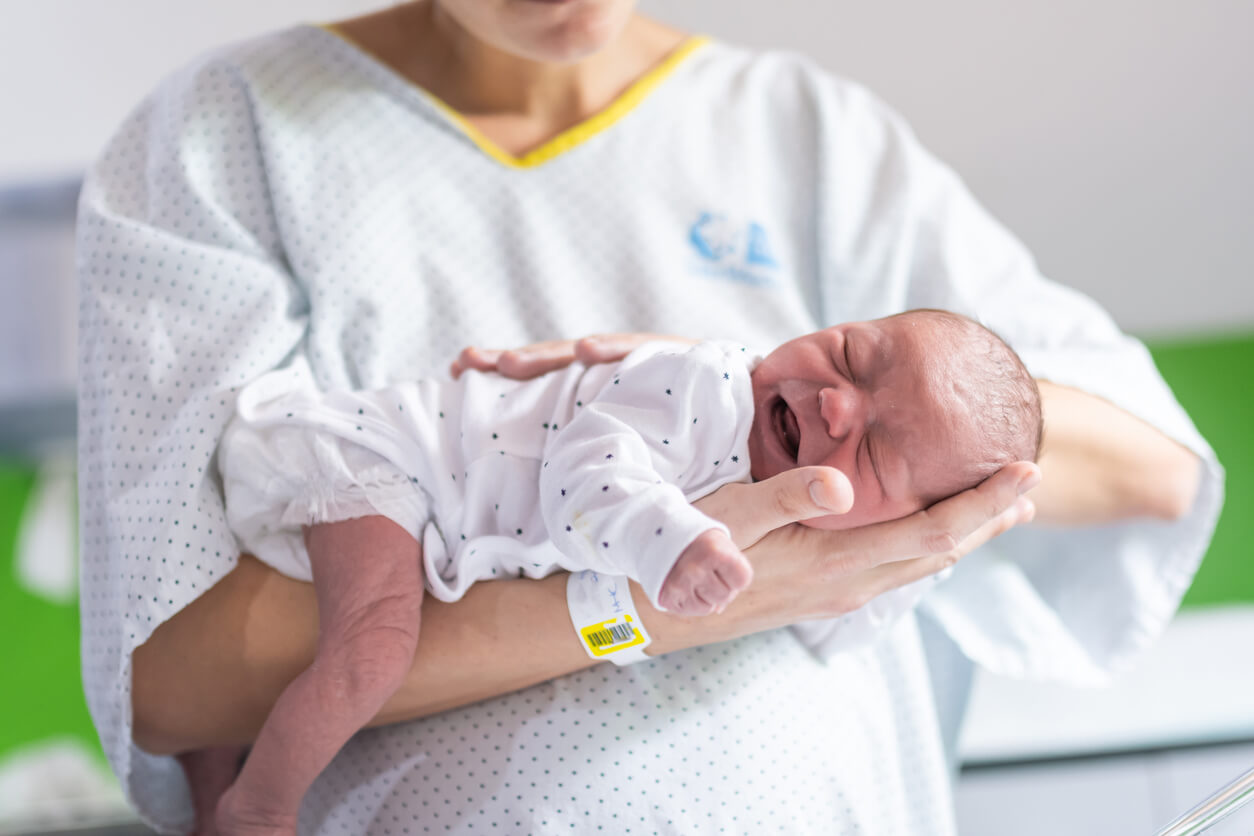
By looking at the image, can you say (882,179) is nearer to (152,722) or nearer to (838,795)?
(838,795)

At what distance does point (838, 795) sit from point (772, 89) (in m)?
0.84

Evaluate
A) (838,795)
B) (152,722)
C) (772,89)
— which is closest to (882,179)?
(772,89)

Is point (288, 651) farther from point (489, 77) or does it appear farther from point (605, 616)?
point (489, 77)

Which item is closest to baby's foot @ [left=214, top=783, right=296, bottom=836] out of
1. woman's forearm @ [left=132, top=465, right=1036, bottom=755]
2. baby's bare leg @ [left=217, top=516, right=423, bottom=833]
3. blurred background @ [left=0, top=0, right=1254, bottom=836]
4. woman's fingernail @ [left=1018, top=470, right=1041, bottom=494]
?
baby's bare leg @ [left=217, top=516, right=423, bottom=833]

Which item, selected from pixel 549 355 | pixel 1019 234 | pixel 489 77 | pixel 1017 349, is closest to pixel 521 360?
pixel 549 355

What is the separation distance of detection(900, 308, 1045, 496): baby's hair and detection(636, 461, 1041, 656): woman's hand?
3 centimetres

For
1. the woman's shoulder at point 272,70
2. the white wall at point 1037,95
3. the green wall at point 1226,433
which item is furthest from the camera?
the green wall at point 1226,433

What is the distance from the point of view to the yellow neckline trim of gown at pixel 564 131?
3.94 ft

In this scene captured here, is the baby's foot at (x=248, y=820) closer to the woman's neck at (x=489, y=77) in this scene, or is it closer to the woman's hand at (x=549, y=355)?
the woman's hand at (x=549, y=355)

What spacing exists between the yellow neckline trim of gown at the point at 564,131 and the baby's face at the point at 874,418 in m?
0.47

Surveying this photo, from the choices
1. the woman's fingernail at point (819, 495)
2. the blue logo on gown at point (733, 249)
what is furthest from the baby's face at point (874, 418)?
the blue logo on gown at point (733, 249)

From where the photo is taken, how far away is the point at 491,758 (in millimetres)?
928

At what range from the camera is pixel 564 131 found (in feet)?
4.09

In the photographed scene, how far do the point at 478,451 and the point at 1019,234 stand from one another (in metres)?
1.41
